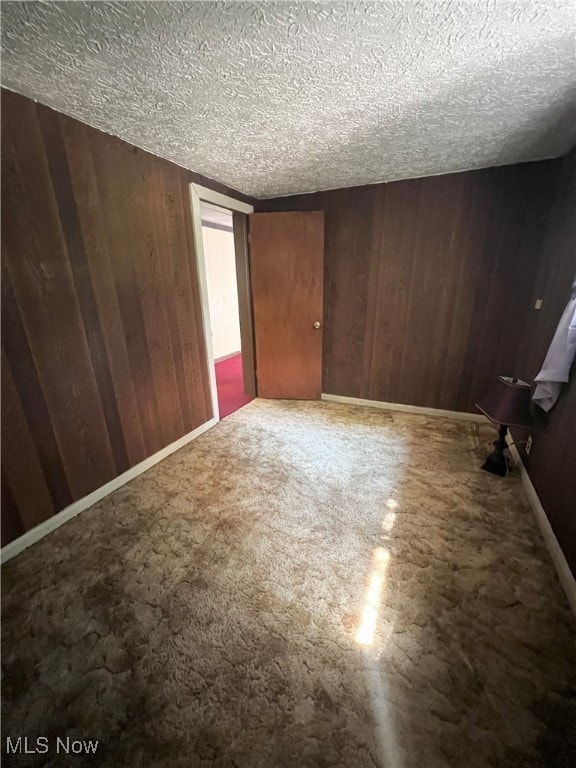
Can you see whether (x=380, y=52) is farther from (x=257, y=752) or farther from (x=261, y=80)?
(x=257, y=752)

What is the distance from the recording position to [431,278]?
2787mm

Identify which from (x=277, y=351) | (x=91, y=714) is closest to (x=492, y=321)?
(x=277, y=351)

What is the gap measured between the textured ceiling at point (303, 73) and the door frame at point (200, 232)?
36cm

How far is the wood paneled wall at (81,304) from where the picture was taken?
1442 mm

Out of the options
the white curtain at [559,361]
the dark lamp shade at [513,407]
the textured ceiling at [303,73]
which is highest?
the textured ceiling at [303,73]

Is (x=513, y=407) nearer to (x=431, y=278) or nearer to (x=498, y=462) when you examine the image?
(x=498, y=462)

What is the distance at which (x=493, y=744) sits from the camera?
0.88 meters

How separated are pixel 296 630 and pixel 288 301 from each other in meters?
2.80

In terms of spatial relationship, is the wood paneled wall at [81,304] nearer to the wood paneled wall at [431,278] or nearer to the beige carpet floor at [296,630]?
the beige carpet floor at [296,630]

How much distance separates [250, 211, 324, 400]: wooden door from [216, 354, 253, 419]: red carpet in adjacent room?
31 centimetres

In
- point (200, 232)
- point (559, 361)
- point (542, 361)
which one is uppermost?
point (200, 232)
